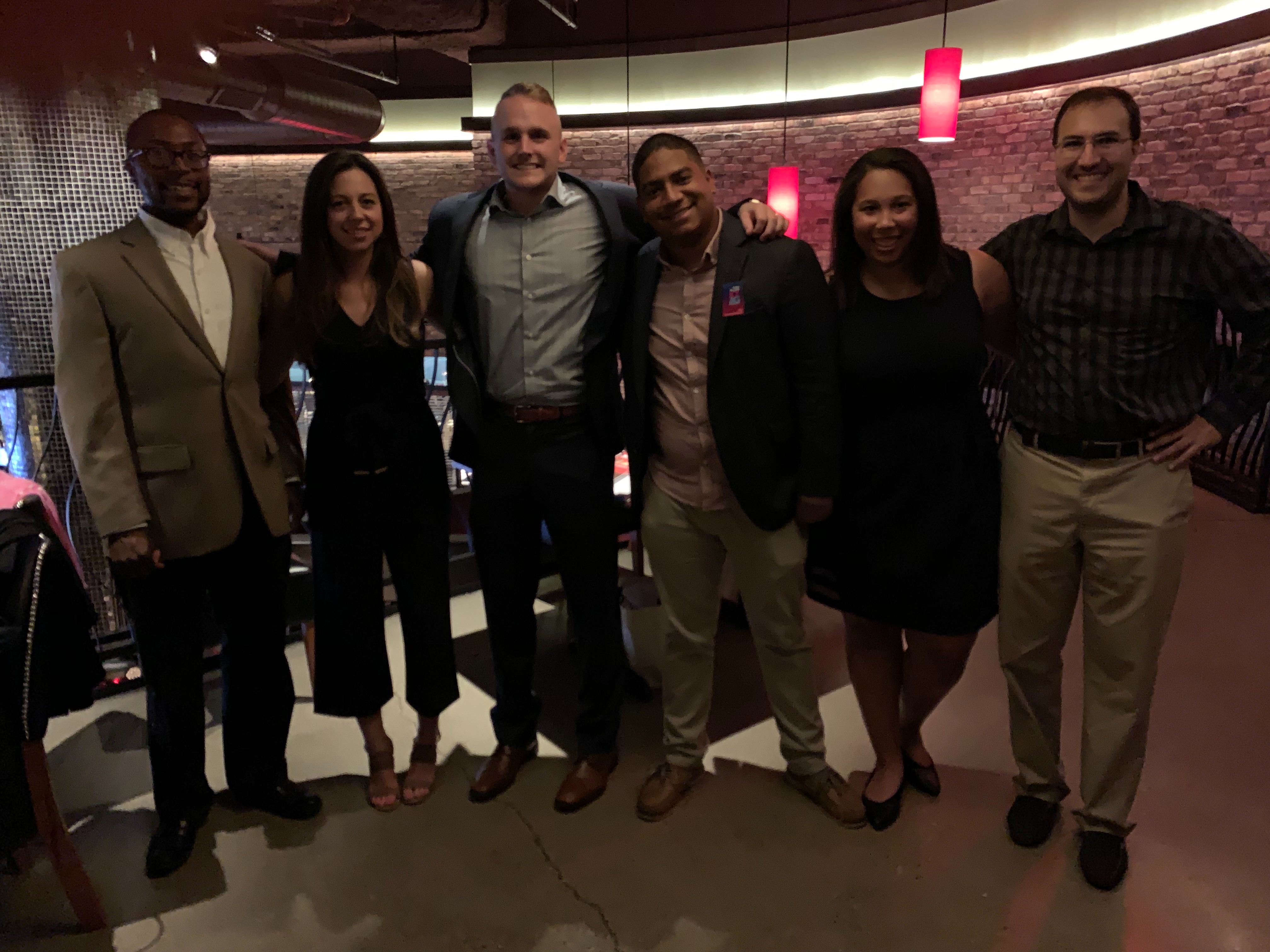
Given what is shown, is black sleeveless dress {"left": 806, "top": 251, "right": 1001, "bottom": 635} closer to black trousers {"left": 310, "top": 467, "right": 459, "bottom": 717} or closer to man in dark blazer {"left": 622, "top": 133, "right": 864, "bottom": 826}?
man in dark blazer {"left": 622, "top": 133, "right": 864, "bottom": 826}

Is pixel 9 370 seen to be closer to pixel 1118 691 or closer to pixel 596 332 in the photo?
pixel 596 332

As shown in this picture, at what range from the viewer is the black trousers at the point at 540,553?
2.19 metres

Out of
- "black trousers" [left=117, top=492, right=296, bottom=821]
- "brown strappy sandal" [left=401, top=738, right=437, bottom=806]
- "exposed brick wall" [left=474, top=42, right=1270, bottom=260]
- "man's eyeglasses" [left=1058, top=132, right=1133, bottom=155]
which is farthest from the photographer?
"exposed brick wall" [left=474, top=42, right=1270, bottom=260]

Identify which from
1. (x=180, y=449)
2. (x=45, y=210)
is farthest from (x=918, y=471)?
(x=45, y=210)

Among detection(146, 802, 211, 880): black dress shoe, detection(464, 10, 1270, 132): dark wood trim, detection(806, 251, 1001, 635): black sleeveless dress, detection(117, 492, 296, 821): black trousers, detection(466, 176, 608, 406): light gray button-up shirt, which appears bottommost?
detection(146, 802, 211, 880): black dress shoe

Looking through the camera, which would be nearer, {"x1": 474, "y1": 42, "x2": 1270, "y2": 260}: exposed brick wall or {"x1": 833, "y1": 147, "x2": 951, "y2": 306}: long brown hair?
{"x1": 833, "y1": 147, "x2": 951, "y2": 306}: long brown hair

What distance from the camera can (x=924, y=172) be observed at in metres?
1.86

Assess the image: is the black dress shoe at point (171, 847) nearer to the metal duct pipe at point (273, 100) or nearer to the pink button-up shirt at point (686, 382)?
the pink button-up shirt at point (686, 382)

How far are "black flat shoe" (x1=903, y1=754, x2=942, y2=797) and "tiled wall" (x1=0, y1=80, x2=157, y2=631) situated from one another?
9.93ft

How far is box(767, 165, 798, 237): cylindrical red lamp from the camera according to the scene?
6641mm

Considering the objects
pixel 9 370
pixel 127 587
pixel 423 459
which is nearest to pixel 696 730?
pixel 423 459

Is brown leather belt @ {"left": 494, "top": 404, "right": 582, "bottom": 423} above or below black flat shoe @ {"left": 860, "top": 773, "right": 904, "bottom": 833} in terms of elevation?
above

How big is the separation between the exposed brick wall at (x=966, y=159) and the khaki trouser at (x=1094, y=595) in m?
4.56

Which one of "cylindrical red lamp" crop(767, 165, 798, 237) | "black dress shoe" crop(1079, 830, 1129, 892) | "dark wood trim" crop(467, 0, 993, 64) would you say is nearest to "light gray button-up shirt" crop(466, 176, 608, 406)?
"black dress shoe" crop(1079, 830, 1129, 892)
